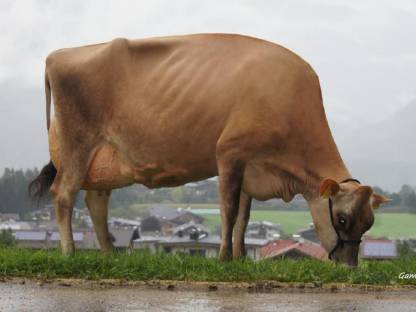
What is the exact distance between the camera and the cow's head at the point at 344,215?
10711 mm

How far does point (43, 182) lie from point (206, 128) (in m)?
3.48

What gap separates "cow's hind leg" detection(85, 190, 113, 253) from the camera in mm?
13234

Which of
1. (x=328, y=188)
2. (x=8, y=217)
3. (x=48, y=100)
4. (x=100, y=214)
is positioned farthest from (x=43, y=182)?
(x=8, y=217)

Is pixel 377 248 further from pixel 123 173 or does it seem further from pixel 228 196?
pixel 228 196

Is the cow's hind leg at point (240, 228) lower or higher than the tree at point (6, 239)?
higher

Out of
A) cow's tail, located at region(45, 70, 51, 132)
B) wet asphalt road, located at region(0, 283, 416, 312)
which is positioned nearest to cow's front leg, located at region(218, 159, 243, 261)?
wet asphalt road, located at region(0, 283, 416, 312)

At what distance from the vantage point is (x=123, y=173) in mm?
12156

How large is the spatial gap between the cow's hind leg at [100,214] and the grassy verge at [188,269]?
1.99 meters

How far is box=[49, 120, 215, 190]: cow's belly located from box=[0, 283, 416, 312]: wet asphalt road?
8.48ft

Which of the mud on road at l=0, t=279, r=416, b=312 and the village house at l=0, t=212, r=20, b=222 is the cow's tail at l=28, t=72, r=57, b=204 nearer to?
the mud on road at l=0, t=279, r=416, b=312

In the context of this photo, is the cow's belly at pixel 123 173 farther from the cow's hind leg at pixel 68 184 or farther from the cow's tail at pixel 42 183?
the cow's tail at pixel 42 183

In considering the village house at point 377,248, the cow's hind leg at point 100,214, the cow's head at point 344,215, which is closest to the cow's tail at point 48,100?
the cow's hind leg at point 100,214

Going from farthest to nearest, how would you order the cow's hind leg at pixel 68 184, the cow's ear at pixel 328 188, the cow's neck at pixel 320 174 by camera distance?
the cow's hind leg at pixel 68 184, the cow's neck at pixel 320 174, the cow's ear at pixel 328 188

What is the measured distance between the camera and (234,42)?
11.8m
